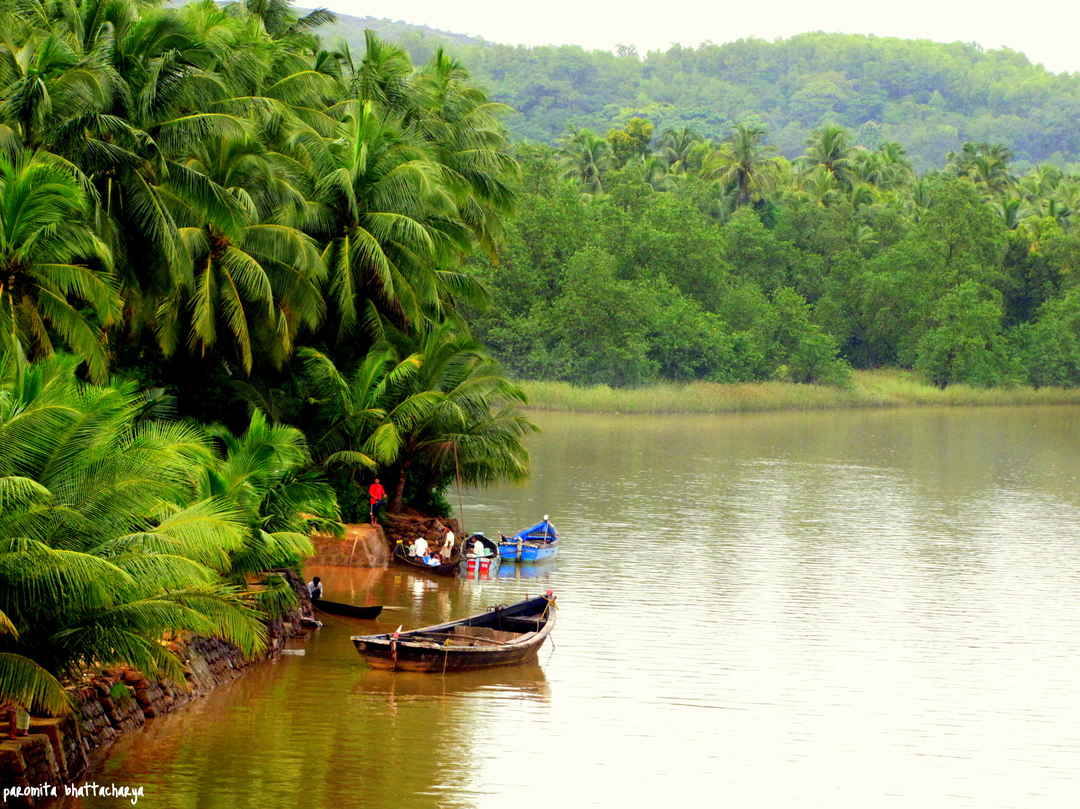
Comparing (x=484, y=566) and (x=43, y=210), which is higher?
(x=43, y=210)

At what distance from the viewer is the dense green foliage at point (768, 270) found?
8256 cm

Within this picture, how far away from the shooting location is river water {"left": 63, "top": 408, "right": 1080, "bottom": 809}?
18.8m

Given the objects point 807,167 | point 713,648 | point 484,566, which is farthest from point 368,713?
point 807,167

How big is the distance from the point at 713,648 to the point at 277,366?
1031 centimetres

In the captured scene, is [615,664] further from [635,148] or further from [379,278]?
[635,148]

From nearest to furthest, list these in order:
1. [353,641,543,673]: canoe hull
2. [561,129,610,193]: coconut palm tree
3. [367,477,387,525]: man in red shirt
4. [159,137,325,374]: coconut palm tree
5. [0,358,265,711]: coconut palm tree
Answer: [0,358,265,711]: coconut palm tree → [353,641,543,673]: canoe hull → [159,137,325,374]: coconut palm tree → [367,477,387,525]: man in red shirt → [561,129,610,193]: coconut palm tree

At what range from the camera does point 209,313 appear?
87.5 feet

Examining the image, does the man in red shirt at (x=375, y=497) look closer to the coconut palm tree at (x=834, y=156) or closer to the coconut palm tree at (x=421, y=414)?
the coconut palm tree at (x=421, y=414)

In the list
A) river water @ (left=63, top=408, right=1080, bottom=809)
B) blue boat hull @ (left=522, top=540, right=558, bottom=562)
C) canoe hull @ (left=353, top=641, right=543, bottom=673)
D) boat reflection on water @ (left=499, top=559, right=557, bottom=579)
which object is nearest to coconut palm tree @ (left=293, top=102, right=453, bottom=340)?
blue boat hull @ (left=522, top=540, right=558, bottom=562)

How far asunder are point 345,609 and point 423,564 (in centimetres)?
583

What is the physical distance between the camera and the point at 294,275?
29094 mm

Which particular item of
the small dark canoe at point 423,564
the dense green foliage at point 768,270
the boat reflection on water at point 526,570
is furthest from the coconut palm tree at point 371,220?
the dense green foliage at point 768,270

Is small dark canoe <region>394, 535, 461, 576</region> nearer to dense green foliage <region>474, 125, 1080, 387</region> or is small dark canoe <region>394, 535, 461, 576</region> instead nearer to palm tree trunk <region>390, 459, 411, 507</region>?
palm tree trunk <region>390, 459, 411, 507</region>

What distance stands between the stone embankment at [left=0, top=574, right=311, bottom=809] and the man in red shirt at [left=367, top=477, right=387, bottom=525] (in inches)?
321
